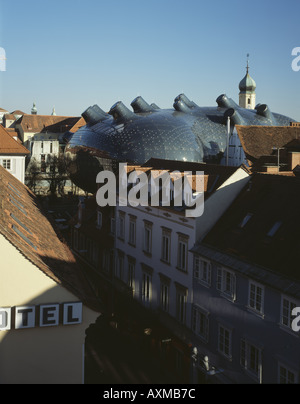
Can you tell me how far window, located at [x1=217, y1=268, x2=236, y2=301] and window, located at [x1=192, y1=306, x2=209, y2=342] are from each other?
2.31 meters

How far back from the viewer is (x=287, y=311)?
22.8 metres

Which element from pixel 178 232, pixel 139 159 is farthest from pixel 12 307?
pixel 139 159

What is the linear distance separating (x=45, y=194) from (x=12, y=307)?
8526 cm

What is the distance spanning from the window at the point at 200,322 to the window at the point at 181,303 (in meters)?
1.17

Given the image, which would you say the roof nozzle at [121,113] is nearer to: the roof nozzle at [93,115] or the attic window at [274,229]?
the roof nozzle at [93,115]

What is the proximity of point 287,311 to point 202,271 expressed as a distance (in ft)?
26.1

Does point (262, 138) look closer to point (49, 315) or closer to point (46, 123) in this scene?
point (49, 315)

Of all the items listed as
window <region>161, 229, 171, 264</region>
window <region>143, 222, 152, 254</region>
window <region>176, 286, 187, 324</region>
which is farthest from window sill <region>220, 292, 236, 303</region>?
window <region>143, 222, 152, 254</region>

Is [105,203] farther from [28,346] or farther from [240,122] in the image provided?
[240,122]

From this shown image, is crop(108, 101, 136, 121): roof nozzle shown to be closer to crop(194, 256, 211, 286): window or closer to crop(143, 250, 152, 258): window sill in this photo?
crop(143, 250, 152, 258): window sill

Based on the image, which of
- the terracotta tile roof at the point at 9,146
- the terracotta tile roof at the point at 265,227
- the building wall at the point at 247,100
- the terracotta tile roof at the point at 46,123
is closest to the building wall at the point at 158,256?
the terracotta tile roof at the point at 265,227

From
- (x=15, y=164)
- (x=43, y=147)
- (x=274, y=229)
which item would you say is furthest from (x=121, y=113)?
(x=274, y=229)

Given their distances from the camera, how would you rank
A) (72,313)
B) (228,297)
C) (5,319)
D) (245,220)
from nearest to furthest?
(5,319)
(72,313)
(228,297)
(245,220)

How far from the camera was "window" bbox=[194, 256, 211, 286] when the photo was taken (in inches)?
1159
